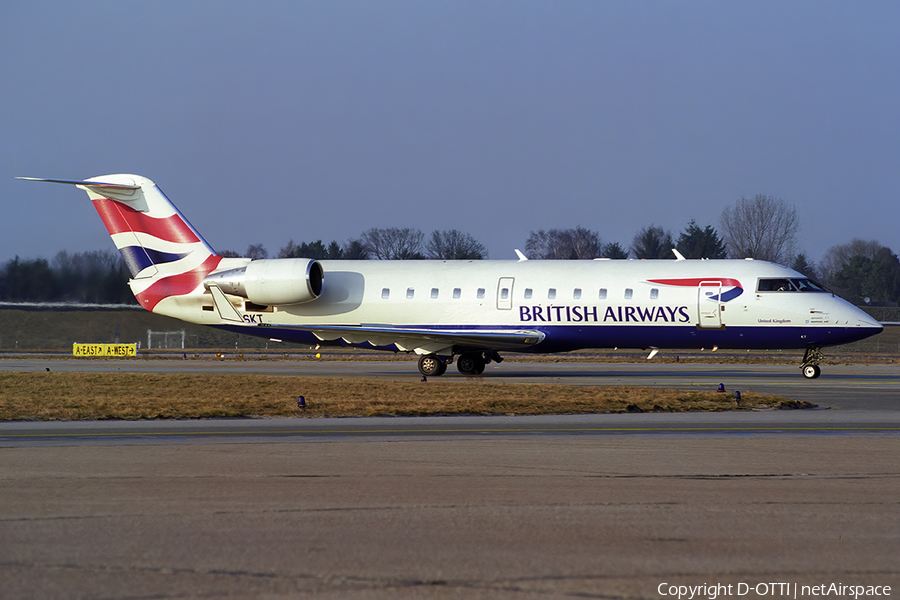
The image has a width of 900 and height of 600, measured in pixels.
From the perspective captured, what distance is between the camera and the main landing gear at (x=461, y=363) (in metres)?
28.6

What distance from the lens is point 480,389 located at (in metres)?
21.1

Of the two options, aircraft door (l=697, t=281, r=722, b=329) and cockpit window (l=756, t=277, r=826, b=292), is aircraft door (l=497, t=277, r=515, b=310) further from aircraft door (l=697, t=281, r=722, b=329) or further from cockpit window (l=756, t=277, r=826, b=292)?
cockpit window (l=756, t=277, r=826, b=292)

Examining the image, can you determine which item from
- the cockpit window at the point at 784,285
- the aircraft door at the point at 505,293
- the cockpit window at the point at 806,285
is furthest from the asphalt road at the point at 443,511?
the aircraft door at the point at 505,293

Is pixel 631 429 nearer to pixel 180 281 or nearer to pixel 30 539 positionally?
pixel 30 539

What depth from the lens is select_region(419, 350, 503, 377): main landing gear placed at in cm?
2861

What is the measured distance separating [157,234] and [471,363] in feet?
39.1

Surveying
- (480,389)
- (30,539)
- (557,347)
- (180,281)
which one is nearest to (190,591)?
(30,539)

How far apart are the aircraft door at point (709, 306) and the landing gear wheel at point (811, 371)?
321cm

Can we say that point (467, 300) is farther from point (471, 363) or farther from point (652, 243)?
point (652, 243)

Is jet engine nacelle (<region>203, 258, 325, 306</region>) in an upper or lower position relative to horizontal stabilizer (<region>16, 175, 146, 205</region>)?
lower

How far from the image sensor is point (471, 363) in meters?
29.4

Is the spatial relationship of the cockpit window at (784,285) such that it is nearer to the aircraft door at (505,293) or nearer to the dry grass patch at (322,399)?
the aircraft door at (505,293)

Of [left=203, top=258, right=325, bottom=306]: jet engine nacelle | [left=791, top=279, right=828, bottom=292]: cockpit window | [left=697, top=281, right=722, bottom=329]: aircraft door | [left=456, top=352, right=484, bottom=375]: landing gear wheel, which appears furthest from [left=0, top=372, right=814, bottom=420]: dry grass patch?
[left=791, top=279, right=828, bottom=292]: cockpit window

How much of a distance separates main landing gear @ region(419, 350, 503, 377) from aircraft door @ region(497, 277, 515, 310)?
6.78 ft
